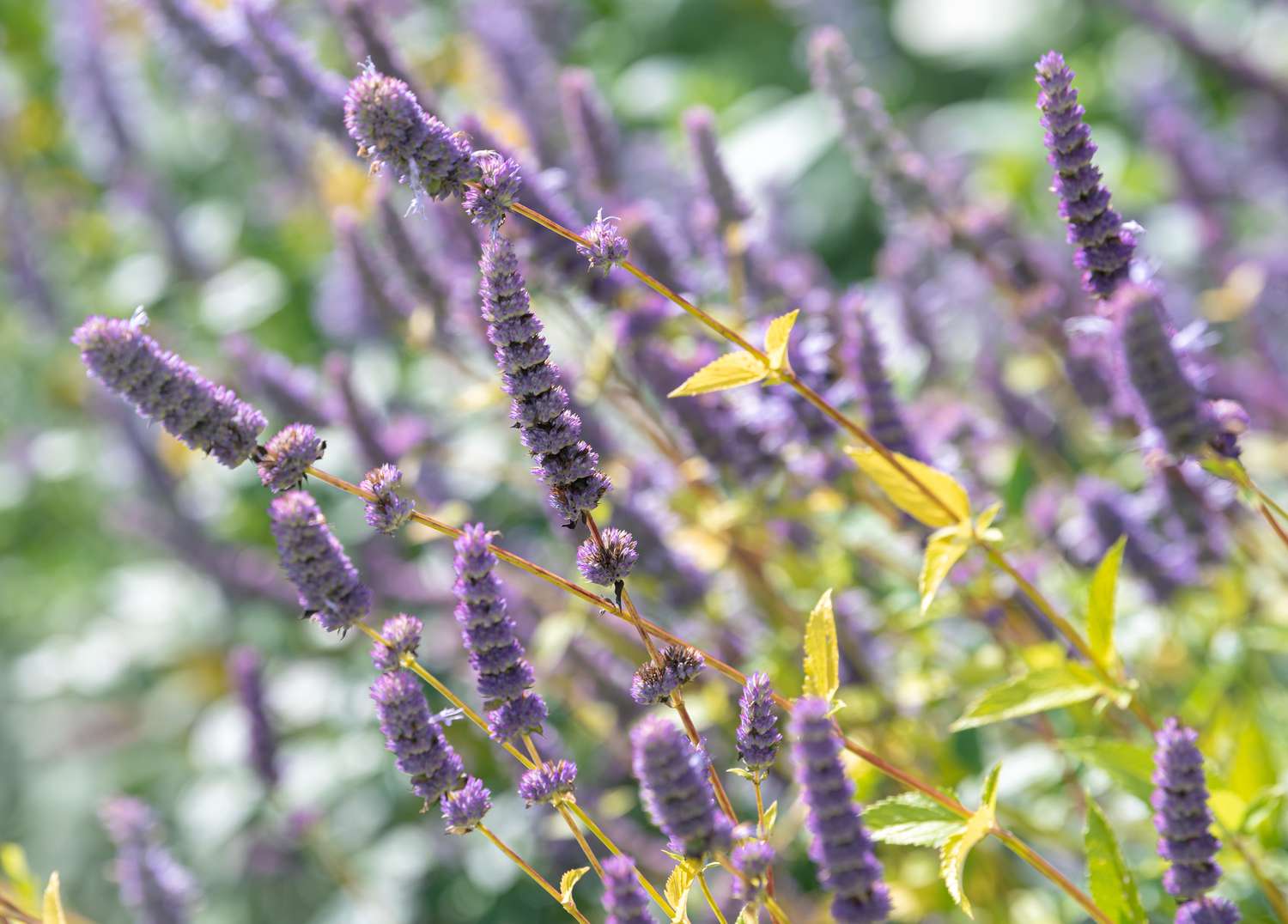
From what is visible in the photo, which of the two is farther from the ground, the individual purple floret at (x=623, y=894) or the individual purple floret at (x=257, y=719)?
the individual purple floret at (x=257, y=719)

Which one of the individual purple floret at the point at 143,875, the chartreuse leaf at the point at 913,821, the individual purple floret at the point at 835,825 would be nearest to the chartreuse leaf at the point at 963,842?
the chartreuse leaf at the point at 913,821

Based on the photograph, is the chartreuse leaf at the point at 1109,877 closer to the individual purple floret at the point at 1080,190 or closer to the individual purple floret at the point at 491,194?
the individual purple floret at the point at 1080,190

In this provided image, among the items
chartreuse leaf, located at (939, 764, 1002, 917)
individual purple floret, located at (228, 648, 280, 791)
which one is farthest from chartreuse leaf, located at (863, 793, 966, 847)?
individual purple floret, located at (228, 648, 280, 791)

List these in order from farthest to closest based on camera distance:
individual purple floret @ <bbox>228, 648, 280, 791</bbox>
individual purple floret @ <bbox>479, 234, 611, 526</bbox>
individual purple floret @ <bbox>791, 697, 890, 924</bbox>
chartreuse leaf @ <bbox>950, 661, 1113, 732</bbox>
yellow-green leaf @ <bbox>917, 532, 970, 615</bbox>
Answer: individual purple floret @ <bbox>228, 648, 280, 791</bbox>
chartreuse leaf @ <bbox>950, 661, 1113, 732</bbox>
yellow-green leaf @ <bbox>917, 532, 970, 615</bbox>
individual purple floret @ <bbox>479, 234, 611, 526</bbox>
individual purple floret @ <bbox>791, 697, 890, 924</bbox>

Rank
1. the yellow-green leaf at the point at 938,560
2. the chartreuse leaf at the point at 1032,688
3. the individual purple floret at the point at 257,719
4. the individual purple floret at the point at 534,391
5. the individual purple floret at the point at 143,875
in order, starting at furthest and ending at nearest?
the individual purple floret at the point at 257,719
the individual purple floret at the point at 143,875
the chartreuse leaf at the point at 1032,688
the yellow-green leaf at the point at 938,560
the individual purple floret at the point at 534,391

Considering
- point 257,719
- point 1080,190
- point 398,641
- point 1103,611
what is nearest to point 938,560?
point 1103,611

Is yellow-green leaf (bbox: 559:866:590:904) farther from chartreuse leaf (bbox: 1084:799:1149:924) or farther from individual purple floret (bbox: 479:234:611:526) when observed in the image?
chartreuse leaf (bbox: 1084:799:1149:924)

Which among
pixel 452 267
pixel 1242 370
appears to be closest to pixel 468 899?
pixel 452 267
